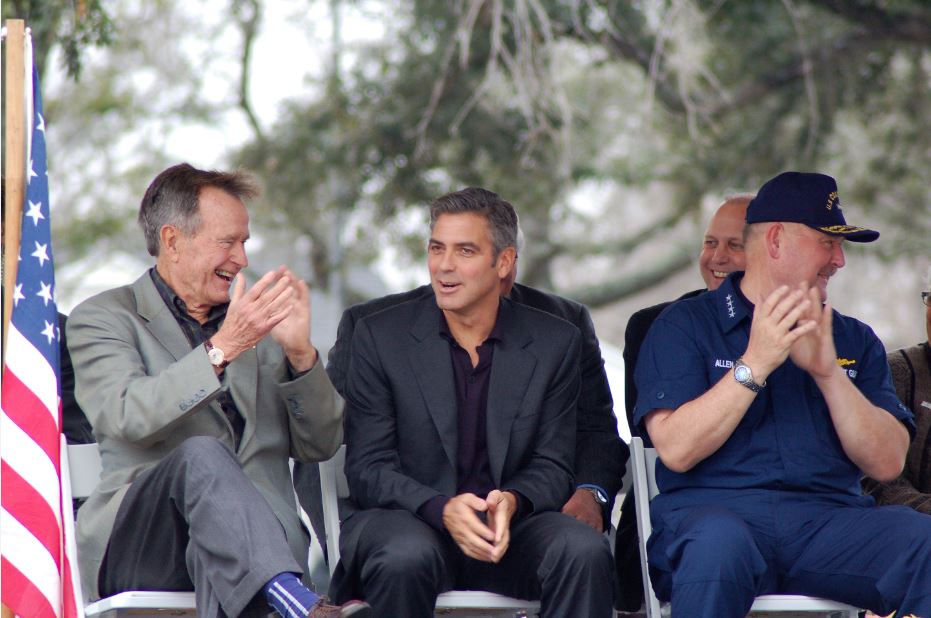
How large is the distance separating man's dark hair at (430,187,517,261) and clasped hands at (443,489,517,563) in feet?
3.15

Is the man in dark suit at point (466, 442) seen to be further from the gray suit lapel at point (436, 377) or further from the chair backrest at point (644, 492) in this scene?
the chair backrest at point (644, 492)

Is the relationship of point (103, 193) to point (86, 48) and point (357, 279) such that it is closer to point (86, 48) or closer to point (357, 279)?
point (357, 279)

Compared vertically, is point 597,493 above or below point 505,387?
below

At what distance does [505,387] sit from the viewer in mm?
4543

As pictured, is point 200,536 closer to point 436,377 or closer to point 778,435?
point 436,377

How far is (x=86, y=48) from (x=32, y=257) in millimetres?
2623

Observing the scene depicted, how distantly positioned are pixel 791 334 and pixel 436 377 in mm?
1200

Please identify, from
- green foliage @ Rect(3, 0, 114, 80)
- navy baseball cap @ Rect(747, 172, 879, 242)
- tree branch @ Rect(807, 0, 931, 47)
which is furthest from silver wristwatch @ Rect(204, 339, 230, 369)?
tree branch @ Rect(807, 0, 931, 47)

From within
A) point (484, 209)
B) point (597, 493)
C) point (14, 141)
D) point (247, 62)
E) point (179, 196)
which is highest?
point (247, 62)

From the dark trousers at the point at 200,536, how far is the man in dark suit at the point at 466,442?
0.47 meters

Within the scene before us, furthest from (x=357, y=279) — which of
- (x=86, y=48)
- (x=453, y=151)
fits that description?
(x=86, y=48)

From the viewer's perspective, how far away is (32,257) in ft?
13.2

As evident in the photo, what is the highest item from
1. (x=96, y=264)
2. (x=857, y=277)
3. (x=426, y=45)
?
(x=426, y=45)

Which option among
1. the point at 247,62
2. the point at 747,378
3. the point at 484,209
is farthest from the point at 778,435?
the point at 247,62
